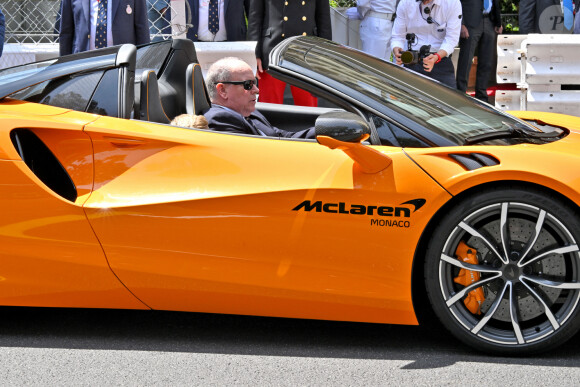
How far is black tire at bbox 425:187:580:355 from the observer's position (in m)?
3.70

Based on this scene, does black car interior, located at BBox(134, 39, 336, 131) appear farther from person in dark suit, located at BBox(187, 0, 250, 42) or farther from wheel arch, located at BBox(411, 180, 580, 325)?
person in dark suit, located at BBox(187, 0, 250, 42)

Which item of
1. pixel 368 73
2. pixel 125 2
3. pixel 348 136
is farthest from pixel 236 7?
pixel 348 136

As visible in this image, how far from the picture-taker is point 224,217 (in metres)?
3.82

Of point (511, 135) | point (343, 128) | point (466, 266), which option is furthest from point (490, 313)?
point (343, 128)

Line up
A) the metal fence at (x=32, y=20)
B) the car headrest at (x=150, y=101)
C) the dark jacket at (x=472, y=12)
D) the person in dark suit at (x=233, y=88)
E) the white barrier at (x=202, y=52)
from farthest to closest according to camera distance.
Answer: the dark jacket at (x=472, y=12)
the metal fence at (x=32, y=20)
the white barrier at (x=202, y=52)
the person in dark suit at (x=233, y=88)
the car headrest at (x=150, y=101)

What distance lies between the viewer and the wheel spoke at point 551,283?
3727 mm

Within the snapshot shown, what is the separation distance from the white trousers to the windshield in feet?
16.6

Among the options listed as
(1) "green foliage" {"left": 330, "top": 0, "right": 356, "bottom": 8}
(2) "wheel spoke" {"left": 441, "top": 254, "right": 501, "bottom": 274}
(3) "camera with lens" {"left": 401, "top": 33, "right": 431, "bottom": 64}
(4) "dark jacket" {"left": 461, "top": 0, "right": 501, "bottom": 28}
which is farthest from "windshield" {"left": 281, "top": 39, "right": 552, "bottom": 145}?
(1) "green foliage" {"left": 330, "top": 0, "right": 356, "bottom": 8}

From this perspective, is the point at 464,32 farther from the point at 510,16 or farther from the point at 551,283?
the point at 551,283

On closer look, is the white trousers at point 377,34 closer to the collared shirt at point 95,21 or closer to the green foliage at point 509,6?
the collared shirt at point 95,21

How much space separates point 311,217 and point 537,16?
274 inches

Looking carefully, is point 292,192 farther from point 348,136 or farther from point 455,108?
point 455,108

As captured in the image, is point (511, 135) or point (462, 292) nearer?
point (462, 292)

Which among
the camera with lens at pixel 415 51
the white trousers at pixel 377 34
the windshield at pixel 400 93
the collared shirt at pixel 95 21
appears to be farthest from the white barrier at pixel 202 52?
the windshield at pixel 400 93
